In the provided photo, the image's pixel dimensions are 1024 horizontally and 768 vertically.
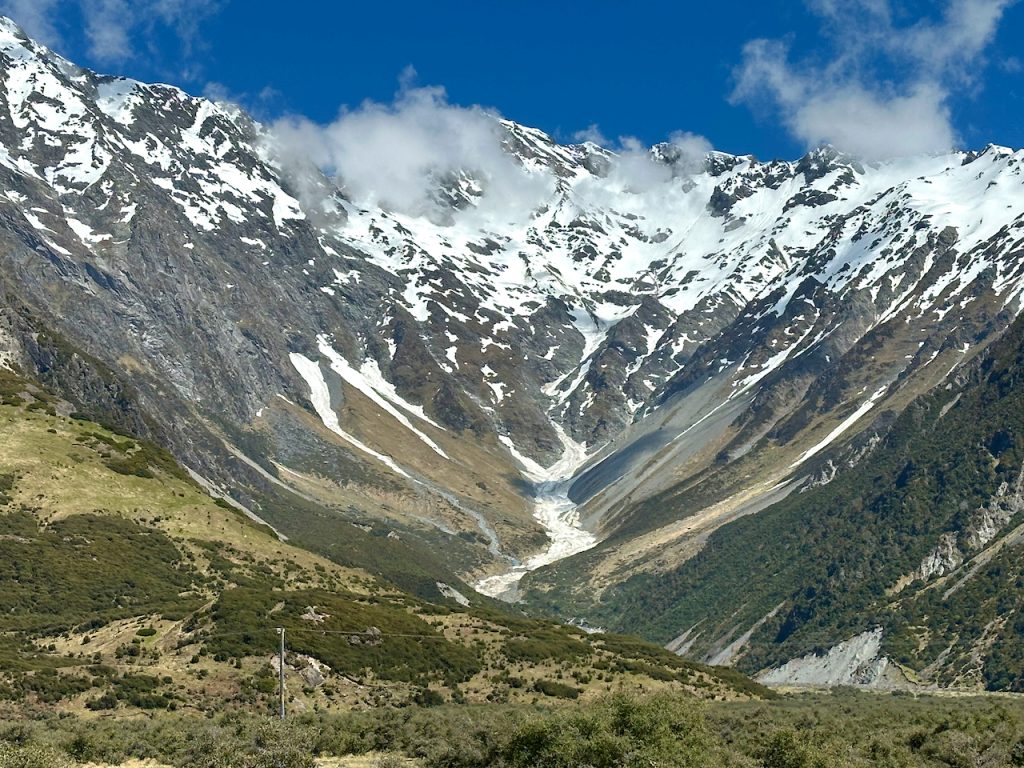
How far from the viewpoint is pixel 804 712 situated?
7962 centimetres

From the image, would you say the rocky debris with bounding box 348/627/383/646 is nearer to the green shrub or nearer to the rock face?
the green shrub

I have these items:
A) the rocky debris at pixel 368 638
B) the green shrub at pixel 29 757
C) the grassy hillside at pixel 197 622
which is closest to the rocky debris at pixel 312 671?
the grassy hillside at pixel 197 622

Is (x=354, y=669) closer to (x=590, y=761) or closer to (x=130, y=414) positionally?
(x=590, y=761)

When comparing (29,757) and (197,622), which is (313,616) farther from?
(29,757)

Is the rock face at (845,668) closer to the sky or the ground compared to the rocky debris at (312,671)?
closer to the ground

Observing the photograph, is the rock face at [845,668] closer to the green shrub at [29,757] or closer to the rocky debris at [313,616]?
the rocky debris at [313,616]

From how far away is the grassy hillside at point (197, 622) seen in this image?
255 feet

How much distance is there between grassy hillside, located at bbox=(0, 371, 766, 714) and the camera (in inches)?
3059

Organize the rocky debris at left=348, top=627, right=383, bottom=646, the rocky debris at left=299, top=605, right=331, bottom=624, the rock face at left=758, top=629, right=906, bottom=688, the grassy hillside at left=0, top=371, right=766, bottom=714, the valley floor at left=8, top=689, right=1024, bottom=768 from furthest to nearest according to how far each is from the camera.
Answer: the rock face at left=758, top=629, right=906, bottom=688 → the rocky debris at left=299, top=605, right=331, bottom=624 → the rocky debris at left=348, top=627, right=383, bottom=646 → the grassy hillside at left=0, top=371, right=766, bottom=714 → the valley floor at left=8, top=689, right=1024, bottom=768

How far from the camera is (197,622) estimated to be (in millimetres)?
87312

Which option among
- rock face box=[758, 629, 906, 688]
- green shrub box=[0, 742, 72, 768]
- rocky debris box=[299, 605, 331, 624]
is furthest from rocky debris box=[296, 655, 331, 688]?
rock face box=[758, 629, 906, 688]

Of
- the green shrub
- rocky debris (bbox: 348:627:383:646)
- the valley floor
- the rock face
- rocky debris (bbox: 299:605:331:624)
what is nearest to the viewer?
the green shrub

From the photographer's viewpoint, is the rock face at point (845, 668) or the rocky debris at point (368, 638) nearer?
the rocky debris at point (368, 638)

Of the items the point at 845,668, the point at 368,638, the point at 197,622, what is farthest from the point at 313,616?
the point at 845,668
